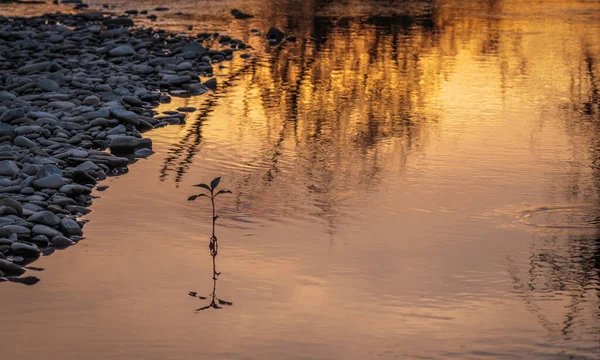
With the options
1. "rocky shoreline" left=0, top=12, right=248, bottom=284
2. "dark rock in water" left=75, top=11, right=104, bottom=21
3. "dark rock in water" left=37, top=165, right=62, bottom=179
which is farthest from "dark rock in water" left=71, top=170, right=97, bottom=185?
"dark rock in water" left=75, top=11, right=104, bottom=21

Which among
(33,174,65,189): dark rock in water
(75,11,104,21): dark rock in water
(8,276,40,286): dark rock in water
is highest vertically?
(75,11,104,21): dark rock in water

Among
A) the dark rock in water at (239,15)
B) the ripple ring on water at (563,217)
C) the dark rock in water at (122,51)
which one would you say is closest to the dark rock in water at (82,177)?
the ripple ring on water at (563,217)

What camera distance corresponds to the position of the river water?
601 centimetres

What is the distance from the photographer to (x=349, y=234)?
26.0 feet

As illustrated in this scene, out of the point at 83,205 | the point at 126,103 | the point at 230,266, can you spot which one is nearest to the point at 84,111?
the point at 126,103

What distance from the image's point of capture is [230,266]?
7.16 m

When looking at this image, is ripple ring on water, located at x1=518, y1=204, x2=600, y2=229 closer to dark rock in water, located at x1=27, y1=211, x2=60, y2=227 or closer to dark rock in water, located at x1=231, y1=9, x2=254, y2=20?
dark rock in water, located at x1=27, y1=211, x2=60, y2=227

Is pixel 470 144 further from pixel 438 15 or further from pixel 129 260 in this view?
pixel 438 15

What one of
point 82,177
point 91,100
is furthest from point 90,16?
point 82,177

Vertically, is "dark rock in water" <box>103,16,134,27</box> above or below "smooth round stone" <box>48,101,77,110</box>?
above

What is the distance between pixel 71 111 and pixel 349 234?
5364mm

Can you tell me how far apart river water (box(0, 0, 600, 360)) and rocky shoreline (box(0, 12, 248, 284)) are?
10.6 inches

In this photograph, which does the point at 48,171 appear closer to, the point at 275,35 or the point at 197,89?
the point at 197,89

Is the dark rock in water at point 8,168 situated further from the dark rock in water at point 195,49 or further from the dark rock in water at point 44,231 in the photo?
the dark rock in water at point 195,49
